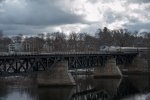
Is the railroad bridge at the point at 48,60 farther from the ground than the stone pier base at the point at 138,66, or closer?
farther from the ground

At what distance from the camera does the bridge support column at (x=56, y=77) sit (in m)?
90.7

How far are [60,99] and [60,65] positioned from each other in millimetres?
21940

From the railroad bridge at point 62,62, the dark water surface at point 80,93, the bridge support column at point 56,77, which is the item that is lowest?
the dark water surface at point 80,93

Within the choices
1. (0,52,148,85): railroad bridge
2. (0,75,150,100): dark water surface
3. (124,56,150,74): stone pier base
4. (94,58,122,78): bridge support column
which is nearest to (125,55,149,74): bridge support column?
(124,56,150,74): stone pier base

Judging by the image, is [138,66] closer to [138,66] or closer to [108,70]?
[138,66]

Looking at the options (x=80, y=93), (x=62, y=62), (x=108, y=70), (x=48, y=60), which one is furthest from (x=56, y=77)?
(x=108, y=70)

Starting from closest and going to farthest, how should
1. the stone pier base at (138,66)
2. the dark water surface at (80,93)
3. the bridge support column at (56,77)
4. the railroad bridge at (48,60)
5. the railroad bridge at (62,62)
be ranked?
1. the dark water surface at (80,93)
2. the railroad bridge at (48,60)
3. the railroad bridge at (62,62)
4. the bridge support column at (56,77)
5. the stone pier base at (138,66)

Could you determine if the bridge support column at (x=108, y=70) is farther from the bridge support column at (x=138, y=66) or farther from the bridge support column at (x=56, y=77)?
the bridge support column at (x=56, y=77)

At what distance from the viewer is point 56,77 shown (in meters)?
91.2

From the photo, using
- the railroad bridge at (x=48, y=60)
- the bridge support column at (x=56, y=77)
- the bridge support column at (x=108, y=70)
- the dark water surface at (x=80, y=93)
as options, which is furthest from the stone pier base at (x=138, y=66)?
the bridge support column at (x=56, y=77)

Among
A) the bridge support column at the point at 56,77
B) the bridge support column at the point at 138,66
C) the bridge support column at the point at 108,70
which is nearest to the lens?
the bridge support column at the point at 56,77

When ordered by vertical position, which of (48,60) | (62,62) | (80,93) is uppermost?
(48,60)

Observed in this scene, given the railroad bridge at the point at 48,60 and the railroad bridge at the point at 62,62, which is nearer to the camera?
the railroad bridge at the point at 48,60

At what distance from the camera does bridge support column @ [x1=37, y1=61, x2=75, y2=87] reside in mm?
90688
